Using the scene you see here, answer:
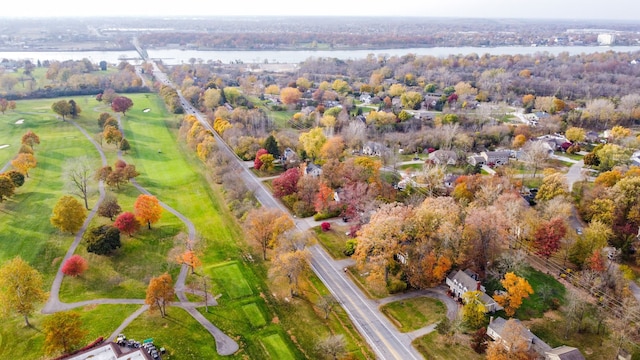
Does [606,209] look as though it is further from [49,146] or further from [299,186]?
[49,146]

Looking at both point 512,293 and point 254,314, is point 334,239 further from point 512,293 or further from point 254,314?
point 512,293

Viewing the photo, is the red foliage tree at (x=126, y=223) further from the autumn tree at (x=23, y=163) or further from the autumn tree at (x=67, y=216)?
the autumn tree at (x=23, y=163)

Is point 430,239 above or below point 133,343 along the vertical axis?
above

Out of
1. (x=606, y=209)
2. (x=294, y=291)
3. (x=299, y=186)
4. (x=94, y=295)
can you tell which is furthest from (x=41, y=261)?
(x=606, y=209)

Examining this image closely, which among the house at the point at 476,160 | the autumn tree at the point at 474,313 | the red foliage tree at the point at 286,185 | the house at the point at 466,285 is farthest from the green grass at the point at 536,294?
the house at the point at 476,160

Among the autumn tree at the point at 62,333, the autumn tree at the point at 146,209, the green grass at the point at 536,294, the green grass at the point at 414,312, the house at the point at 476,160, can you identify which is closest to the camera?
the autumn tree at the point at 62,333

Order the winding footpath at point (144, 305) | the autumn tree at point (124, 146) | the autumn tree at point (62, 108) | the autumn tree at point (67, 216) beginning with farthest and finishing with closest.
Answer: the autumn tree at point (62, 108)
the autumn tree at point (124, 146)
the autumn tree at point (67, 216)
the winding footpath at point (144, 305)
